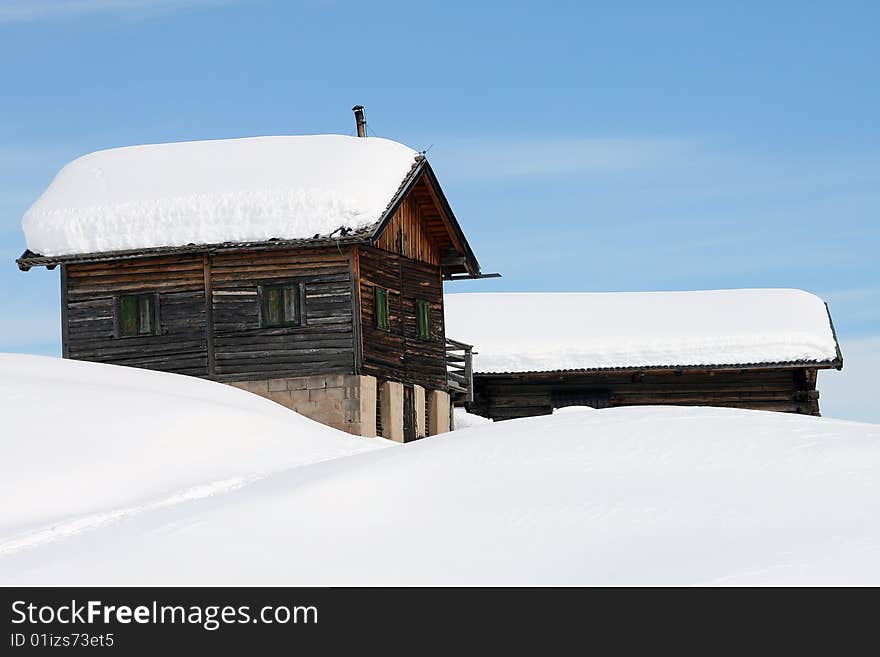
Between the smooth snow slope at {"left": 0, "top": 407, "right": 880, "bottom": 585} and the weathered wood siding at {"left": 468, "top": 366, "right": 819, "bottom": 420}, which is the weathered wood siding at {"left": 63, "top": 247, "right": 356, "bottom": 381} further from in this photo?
the smooth snow slope at {"left": 0, "top": 407, "right": 880, "bottom": 585}

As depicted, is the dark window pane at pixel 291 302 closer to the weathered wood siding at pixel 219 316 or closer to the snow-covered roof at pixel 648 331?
the weathered wood siding at pixel 219 316

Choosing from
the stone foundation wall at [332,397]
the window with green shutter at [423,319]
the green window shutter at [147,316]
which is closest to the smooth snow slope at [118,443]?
the stone foundation wall at [332,397]

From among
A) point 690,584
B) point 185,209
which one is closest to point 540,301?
point 185,209

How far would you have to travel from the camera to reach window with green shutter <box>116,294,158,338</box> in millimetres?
32156

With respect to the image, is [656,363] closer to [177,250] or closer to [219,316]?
[219,316]

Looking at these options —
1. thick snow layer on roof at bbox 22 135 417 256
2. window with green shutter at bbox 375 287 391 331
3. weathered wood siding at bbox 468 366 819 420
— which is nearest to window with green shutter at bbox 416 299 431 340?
window with green shutter at bbox 375 287 391 331

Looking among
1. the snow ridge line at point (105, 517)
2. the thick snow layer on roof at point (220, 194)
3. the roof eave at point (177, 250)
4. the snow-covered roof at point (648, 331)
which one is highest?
the thick snow layer on roof at point (220, 194)

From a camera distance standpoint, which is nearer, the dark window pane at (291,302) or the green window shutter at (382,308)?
the dark window pane at (291,302)

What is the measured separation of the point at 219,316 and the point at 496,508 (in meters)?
17.9

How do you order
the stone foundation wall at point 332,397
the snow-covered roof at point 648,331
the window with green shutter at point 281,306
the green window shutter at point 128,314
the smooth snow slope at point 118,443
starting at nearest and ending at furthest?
the smooth snow slope at point 118,443 → the stone foundation wall at point 332,397 → the window with green shutter at point 281,306 → the green window shutter at point 128,314 → the snow-covered roof at point 648,331

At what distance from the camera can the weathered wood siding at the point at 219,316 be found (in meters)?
31.1

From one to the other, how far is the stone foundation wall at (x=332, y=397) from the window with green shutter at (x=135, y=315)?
272 cm

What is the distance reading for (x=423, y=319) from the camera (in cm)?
3466
